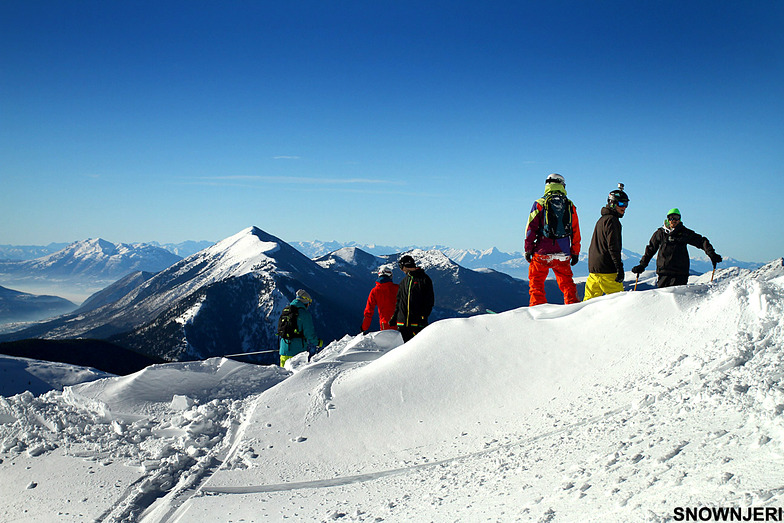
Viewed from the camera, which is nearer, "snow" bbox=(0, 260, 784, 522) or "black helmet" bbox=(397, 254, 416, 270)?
"snow" bbox=(0, 260, 784, 522)

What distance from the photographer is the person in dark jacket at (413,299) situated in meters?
9.26

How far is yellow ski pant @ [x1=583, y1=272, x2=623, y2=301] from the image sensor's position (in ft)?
29.8

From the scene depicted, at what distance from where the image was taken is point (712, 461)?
3.14m

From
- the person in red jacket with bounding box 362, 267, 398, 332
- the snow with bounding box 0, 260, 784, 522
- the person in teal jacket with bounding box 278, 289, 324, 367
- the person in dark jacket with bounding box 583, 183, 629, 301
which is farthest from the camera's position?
the person in teal jacket with bounding box 278, 289, 324, 367

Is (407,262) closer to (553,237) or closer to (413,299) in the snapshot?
(413,299)

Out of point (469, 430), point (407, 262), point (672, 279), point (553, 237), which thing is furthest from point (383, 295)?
point (672, 279)

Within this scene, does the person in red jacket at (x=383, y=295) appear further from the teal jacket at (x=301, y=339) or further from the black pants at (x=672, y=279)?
the black pants at (x=672, y=279)

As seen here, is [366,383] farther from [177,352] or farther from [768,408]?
[177,352]

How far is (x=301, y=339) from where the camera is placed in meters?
11.5

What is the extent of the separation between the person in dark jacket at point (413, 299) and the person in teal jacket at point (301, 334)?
2.95 metres

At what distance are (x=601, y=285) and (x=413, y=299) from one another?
3.95m

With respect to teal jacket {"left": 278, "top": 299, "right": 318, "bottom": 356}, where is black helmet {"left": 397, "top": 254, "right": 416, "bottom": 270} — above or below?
above

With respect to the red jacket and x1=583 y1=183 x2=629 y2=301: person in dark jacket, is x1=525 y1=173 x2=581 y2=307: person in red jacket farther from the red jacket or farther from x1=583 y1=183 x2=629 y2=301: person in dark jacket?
the red jacket

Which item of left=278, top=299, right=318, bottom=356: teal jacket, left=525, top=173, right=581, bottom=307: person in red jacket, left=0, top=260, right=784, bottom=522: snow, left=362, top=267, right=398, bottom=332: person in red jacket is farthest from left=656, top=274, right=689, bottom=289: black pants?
left=278, top=299, right=318, bottom=356: teal jacket
